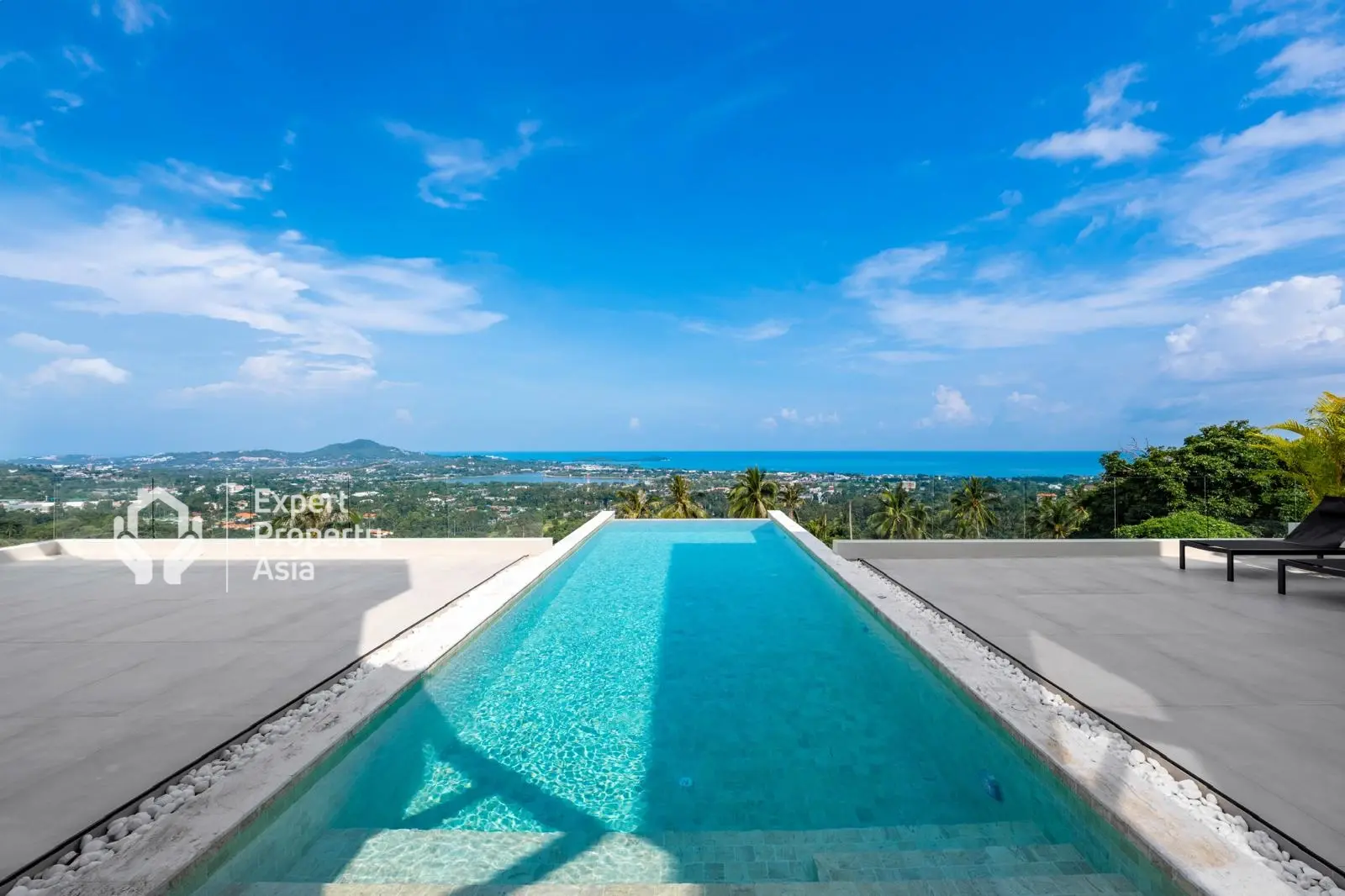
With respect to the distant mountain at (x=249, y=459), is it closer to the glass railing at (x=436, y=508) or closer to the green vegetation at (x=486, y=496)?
the green vegetation at (x=486, y=496)

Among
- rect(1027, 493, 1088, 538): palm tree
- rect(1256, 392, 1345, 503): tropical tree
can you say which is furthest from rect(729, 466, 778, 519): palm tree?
rect(1256, 392, 1345, 503): tropical tree

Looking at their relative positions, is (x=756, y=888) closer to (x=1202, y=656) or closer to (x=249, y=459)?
(x=1202, y=656)

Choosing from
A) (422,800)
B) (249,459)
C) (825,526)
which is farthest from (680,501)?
(422,800)

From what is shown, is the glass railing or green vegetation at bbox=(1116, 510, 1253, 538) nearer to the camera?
green vegetation at bbox=(1116, 510, 1253, 538)

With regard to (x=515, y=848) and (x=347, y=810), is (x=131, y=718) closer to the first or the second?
(x=347, y=810)

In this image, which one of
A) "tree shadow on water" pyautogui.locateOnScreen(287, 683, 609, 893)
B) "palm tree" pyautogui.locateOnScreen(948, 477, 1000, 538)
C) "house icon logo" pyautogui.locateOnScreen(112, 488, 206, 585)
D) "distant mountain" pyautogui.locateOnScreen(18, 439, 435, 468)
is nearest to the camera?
"tree shadow on water" pyautogui.locateOnScreen(287, 683, 609, 893)

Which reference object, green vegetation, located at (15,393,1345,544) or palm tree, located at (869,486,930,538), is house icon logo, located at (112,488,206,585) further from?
palm tree, located at (869,486,930,538)

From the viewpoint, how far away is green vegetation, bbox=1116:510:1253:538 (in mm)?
7664

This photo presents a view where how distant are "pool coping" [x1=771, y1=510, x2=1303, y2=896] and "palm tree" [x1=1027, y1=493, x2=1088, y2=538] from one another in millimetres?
5959

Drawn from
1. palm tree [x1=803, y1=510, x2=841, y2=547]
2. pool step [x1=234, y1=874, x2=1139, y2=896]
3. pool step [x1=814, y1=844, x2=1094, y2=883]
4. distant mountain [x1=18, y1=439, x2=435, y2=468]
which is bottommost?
palm tree [x1=803, y1=510, x2=841, y2=547]

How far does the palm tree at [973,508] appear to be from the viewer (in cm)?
795

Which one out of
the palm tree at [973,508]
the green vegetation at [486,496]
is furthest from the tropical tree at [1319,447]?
the palm tree at [973,508]

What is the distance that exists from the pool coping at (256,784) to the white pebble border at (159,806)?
1 cm

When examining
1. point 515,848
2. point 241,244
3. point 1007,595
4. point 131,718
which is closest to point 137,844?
point 515,848
